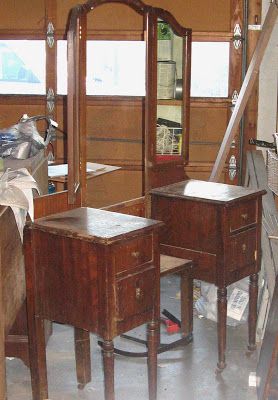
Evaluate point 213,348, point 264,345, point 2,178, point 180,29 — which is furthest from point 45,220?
point 180,29

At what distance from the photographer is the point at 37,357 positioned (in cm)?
299

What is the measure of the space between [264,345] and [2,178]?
1.27m

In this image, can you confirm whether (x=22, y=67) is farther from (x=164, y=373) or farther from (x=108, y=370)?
(x=108, y=370)

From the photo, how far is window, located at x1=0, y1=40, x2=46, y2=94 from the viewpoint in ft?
17.5

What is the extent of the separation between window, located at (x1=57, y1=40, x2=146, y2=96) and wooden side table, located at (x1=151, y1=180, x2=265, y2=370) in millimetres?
1928

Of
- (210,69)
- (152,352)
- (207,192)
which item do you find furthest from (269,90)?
(152,352)

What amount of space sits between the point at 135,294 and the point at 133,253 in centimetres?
15

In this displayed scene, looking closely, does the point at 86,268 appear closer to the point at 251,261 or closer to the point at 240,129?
the point at 251,261

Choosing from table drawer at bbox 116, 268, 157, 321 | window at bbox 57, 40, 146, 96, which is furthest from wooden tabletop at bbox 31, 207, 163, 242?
window at bbox 57, 40, 146, 96

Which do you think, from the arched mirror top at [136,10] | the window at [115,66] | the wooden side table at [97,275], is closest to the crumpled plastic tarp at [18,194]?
the wooden side table at [97,275]

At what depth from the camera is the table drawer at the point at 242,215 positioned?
3.30m

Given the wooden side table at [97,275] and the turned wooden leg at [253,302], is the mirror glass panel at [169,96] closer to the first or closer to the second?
the turned wooden leg at [253,302]

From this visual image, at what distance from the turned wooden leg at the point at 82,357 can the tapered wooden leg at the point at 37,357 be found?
0.24 meters

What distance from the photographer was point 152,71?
359 centimetres
